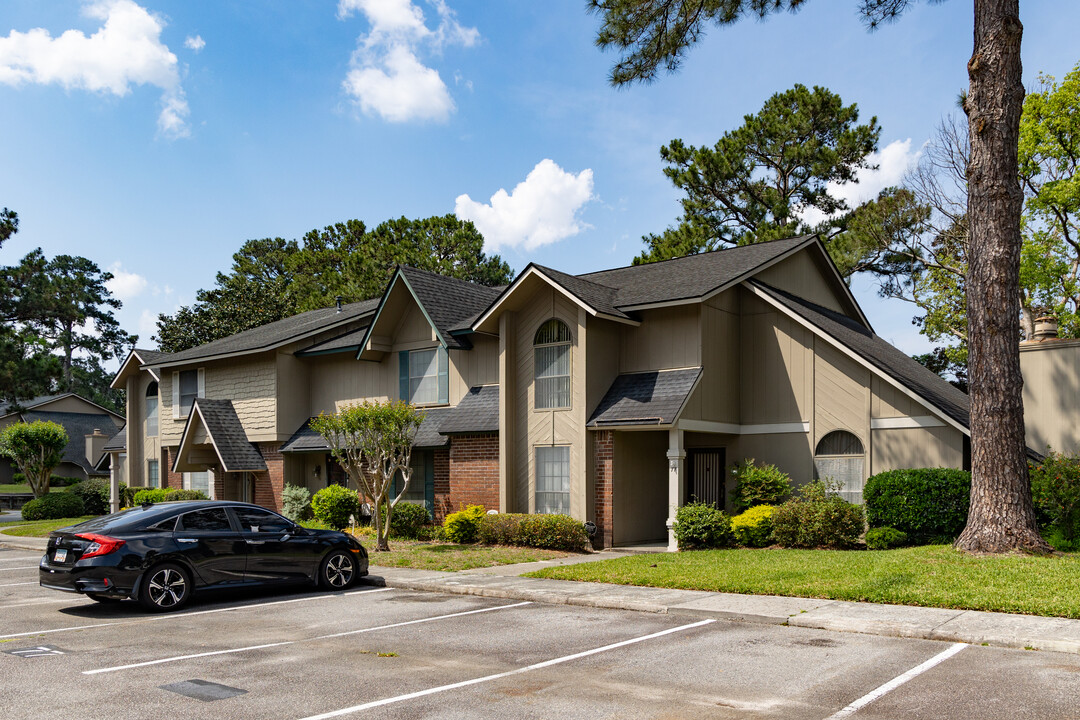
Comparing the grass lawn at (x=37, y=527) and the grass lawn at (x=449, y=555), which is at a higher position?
the grass lawn at (x=449, y=555)

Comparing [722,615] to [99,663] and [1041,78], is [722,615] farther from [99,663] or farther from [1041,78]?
[1041,78]

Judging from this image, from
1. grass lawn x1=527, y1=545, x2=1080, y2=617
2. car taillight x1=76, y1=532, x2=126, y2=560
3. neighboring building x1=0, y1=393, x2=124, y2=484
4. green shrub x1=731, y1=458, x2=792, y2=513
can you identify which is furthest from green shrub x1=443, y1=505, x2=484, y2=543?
neighboring building x1=0, y1=393, x2=124, y2=484

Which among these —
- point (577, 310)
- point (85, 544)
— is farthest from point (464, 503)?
point (85, 544)

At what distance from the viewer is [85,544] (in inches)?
470

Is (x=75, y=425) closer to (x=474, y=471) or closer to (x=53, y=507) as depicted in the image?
(x=53, y=507)

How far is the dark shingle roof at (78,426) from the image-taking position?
2283 inches

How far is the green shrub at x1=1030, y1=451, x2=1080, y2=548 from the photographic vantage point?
16188 millimetres

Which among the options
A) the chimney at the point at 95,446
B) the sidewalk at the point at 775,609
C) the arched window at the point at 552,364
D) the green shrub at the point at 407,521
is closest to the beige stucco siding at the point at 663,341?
the arched window at the point at 552,364

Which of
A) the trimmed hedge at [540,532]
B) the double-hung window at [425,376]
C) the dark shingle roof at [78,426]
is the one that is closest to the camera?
the trimmed hedge at [540,532]

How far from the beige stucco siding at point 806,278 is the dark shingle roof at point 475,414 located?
745 centimetres

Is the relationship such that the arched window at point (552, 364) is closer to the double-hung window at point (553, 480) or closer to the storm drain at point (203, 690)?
the double-hung window at point (553, 480)

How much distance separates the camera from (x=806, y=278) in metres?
25.5

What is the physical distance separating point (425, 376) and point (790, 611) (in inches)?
644

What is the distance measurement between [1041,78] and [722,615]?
32127 mm
